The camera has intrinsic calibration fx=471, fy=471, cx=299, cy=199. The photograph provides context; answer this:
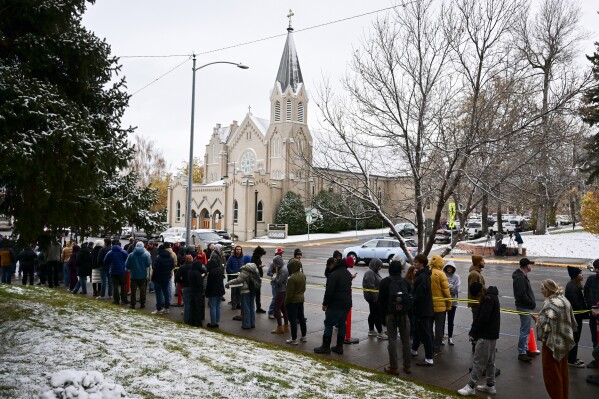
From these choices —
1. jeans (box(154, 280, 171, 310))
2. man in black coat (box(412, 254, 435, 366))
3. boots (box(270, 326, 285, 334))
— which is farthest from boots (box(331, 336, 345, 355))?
jeans (box(154, 280, 171, 310))

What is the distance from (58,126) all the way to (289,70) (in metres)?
54.1

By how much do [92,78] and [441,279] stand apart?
7.29 meters

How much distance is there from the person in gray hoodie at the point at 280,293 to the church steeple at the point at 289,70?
4875 cm

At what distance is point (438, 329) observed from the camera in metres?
9.10

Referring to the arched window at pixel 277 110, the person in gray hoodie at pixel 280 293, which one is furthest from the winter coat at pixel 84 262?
the arched window at pixel 277 110

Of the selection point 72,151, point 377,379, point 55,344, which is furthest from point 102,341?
point 377,379

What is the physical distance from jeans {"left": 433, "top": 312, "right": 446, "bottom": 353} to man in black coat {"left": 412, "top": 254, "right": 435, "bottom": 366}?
319 mm

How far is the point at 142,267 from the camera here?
12.8m

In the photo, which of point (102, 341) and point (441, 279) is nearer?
point (102, 341)

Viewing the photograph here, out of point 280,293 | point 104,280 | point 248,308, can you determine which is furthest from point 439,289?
point 104,280

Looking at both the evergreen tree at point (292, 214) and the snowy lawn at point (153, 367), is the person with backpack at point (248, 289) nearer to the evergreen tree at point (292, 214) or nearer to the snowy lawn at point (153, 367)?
the snowy lawn at point (153, 367)

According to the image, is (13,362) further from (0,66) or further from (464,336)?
(464,336)

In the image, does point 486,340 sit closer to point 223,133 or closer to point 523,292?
point 523,292

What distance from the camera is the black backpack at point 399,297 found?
7.93 metres
